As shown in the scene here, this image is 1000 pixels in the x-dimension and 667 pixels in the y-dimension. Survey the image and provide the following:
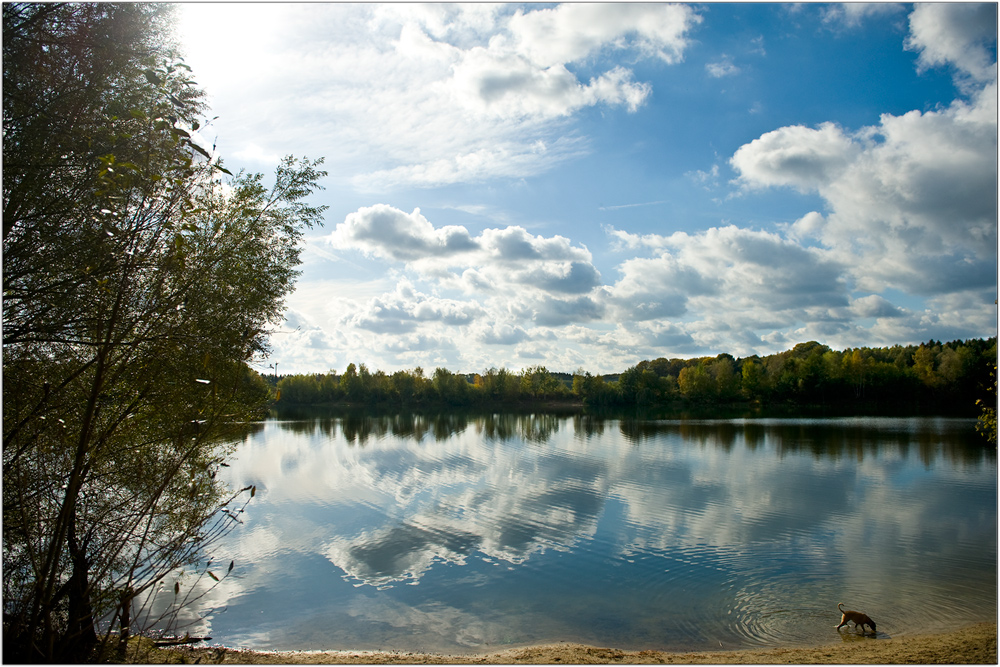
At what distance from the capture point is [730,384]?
97.9m

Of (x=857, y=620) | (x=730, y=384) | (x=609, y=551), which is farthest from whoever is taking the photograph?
(x=730, y=384)

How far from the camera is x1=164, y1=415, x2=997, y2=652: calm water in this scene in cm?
1076

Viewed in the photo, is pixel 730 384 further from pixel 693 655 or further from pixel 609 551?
pixel 693 655

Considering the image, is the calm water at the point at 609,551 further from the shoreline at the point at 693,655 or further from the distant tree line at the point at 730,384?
the distant tree line at the point at 730,384

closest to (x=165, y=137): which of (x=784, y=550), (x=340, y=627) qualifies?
(x=340, y=627)

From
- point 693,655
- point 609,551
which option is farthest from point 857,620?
point 609,551

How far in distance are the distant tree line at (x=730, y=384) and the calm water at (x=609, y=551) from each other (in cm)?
5842

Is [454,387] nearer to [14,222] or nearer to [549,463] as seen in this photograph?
[549,463]

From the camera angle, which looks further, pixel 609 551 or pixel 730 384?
pixel 730 384

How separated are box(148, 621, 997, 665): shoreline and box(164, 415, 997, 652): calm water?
0.58 meters

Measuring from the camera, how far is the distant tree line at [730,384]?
80438 mm

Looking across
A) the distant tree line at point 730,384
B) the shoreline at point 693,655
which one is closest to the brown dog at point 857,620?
the shoreline at point 693,655

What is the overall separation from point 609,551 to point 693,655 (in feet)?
20.7

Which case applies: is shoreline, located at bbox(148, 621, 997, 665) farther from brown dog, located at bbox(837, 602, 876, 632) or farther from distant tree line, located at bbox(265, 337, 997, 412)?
distant tree line, located at bbox(265, 337, 997, 412)
